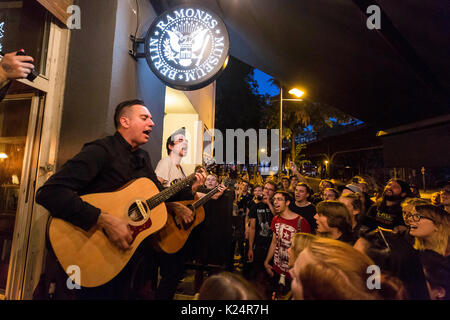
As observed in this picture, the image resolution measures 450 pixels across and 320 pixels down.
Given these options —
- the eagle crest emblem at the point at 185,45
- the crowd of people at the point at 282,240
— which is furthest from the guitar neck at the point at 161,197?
the eagle crest emblem at the point at 185,45

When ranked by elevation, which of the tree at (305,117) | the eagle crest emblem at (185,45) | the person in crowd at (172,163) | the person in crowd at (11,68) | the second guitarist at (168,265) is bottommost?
the second guitarist at (168,265)

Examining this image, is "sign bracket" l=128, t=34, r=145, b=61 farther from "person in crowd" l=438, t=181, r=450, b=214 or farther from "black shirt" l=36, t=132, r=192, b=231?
"person in crowd" l=438, t=181, r=450, b=214

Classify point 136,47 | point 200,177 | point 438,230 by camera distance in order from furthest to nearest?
point 136,47 < point 200,177 < point 438,230

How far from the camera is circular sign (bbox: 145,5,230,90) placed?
8.96 ft

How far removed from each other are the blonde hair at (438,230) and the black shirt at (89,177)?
305cm

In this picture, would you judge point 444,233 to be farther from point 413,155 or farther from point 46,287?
point 46,287

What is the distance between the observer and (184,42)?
2807 mm

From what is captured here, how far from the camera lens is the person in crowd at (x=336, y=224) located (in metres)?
2.49

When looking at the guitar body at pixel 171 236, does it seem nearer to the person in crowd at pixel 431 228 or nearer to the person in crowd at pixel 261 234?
the person in crowd at pixel 261 234

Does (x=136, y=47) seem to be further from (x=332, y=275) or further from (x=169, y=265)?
(x=332, y=275)

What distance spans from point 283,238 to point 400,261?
181 cm

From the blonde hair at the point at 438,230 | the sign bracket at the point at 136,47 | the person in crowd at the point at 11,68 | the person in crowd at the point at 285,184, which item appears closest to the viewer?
the person in crowd at the point at 11,68

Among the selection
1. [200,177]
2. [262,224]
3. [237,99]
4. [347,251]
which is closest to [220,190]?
[200,177]

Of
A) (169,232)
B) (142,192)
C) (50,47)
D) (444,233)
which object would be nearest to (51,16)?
(50,47)
